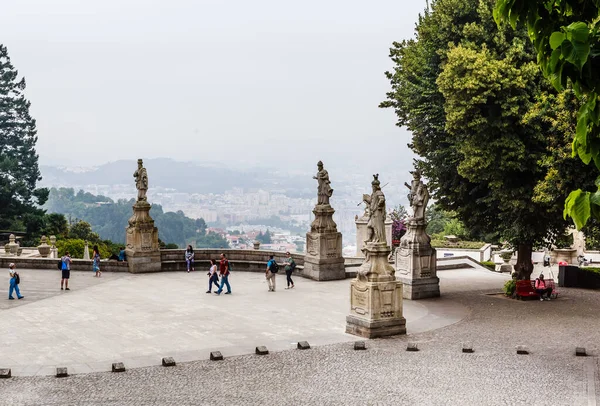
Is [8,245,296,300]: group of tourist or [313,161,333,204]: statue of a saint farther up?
[313,161,333,204]: statue of a saint

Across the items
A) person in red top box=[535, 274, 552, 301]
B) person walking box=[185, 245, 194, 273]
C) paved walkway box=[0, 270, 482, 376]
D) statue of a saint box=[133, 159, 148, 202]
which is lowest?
paved walkway box=[0, 270, 482, 376]

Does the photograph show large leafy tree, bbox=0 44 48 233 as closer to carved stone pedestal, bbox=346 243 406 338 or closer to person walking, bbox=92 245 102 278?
person walking, bbox=92 245 102 278

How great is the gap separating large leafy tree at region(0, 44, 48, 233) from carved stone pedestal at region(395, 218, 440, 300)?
39.9m

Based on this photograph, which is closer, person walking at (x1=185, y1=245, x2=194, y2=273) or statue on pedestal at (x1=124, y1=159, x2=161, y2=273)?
statue on pedestal at (x1=124, y1=159, x2=161, y2=273)

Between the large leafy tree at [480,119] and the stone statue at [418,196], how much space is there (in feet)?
2.36

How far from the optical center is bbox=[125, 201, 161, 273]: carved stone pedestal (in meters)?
32.4

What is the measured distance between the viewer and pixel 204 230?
101 metres

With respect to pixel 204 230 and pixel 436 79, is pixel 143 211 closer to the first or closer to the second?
pixel 436 79

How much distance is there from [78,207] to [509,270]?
91.2m

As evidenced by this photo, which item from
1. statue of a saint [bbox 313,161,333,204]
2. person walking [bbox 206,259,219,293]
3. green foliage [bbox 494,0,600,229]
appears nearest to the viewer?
green foliage [bbox 494,0,600,229]

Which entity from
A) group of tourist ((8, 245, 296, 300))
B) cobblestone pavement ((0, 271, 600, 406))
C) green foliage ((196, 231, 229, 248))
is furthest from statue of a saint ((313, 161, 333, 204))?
green foliage ((196, 231, 229, 248))

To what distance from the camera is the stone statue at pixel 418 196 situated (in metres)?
25.9

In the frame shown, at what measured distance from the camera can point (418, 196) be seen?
25891 millimetres

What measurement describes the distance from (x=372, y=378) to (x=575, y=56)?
1049 cm
